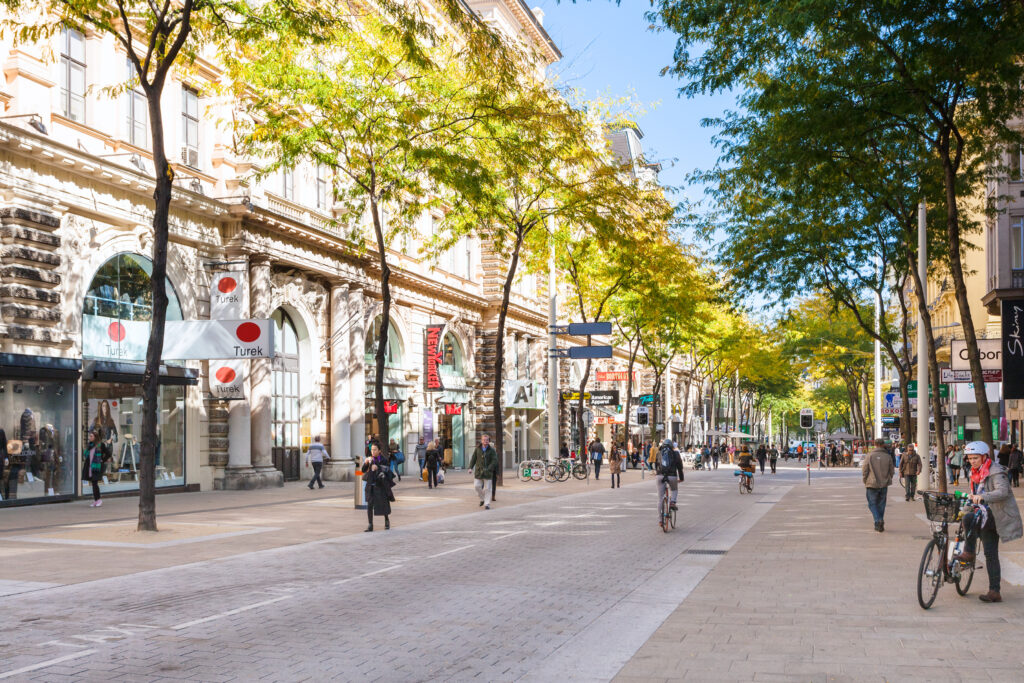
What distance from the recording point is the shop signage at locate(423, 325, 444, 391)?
43.4 metres

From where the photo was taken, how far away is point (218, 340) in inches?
1029

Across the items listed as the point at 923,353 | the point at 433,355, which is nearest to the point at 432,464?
the point at 433,355

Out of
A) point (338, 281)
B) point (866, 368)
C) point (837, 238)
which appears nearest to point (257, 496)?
point (338, 281)

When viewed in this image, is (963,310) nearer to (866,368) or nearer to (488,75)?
(488,75)

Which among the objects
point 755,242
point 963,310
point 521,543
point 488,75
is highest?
point 488,75

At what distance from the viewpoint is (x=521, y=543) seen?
55.8ft

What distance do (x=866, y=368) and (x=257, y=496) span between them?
51.1m

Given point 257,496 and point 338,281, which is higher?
point 338,281

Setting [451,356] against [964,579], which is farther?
[451,356]

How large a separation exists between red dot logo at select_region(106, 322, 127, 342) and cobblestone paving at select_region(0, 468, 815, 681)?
1118 cm

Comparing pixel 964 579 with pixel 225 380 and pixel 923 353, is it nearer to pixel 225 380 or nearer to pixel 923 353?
pixel 923 353

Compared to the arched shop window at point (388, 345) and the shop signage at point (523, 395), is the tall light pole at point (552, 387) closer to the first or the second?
the arched shop window at point (388, 345)

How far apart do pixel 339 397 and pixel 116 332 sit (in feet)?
36.2

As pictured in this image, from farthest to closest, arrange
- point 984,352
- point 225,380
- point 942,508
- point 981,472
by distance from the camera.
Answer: point 984,352 → point 225,380 → point 981,472 → point 942,508
